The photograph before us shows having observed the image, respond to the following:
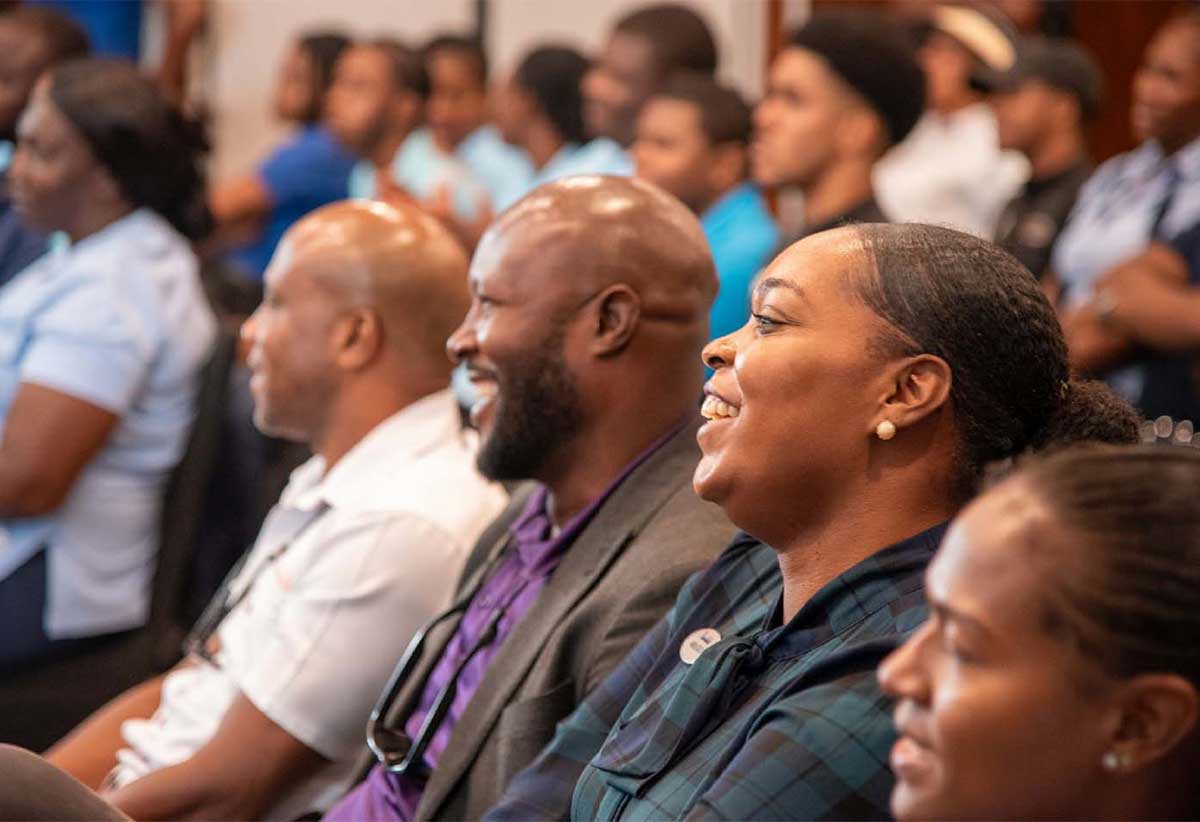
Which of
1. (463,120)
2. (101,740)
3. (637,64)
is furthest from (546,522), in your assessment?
(463,120)

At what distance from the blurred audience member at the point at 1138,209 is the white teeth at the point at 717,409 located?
196 cm

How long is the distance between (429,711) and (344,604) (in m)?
0.22

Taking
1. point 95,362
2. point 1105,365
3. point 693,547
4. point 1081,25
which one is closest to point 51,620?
point 95,362

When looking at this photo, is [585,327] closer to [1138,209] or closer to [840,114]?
[840,114]

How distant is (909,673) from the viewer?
1081 mm

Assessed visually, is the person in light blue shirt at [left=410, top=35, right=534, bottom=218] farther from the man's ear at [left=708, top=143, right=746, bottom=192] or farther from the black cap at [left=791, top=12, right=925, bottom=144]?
the black cap at [left=791, top=12, right=925, bottom=144]

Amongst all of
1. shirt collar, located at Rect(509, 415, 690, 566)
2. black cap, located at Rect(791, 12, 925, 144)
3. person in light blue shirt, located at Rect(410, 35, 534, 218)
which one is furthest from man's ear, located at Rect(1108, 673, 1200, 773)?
person in light blue shirt, located at Rect(410, 35, 534, 218)

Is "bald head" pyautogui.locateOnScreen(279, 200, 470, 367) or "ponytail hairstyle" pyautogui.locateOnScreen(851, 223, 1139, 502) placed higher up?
"ponytail hairstyle" pyautogui.locateOnScreen(851, 223, 1139, 502)

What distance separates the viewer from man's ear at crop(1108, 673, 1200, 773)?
3.21ft

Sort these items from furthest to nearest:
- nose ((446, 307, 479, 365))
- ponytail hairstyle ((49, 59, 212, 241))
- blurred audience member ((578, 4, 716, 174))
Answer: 1. blurred audience member ((578, 4, 716, 174))
2. ponytail hairstyle ((49, 59, 212, 241))
3. nose ((446, 307, 479, 365))

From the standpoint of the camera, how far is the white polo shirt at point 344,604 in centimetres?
209

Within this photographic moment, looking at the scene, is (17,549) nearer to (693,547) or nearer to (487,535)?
(487,535)

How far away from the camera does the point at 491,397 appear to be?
2.07 meters

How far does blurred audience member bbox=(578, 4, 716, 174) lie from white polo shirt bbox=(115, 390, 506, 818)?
2.11 meters
